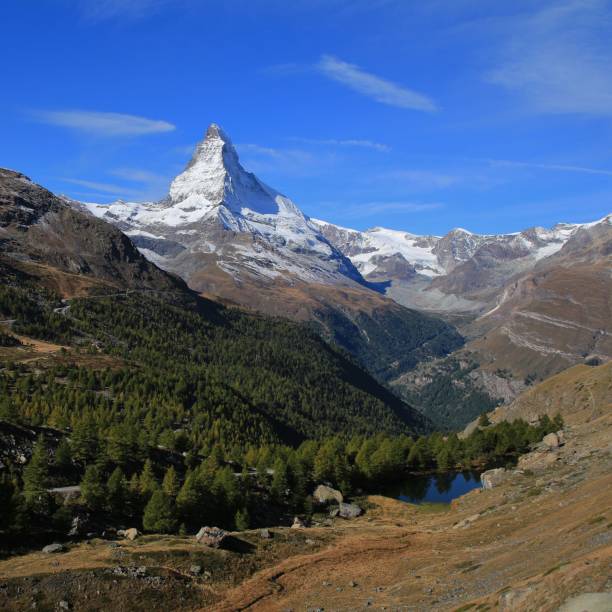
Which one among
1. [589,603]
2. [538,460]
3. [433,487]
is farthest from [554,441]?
[589,603]

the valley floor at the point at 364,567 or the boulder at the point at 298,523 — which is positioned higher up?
the valley floor at the point at 364,567

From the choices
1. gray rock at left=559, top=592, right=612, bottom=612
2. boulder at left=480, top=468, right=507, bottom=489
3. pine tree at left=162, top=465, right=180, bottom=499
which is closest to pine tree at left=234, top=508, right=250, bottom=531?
pine tree at left=162, top=465, right=180, bottom=499

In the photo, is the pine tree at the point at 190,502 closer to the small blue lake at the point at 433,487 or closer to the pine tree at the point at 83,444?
the pine tree at the point at 83,444

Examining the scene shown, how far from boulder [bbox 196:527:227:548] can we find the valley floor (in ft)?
4.83

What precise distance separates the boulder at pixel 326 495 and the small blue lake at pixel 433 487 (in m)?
28.6

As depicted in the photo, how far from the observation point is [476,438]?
192 meters

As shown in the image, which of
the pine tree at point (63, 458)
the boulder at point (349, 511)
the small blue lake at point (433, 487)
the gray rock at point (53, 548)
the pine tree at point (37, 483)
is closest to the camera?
the gray rock at point (53, 548)

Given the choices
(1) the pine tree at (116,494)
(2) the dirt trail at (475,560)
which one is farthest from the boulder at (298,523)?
(1) the pine tree at (116,494)

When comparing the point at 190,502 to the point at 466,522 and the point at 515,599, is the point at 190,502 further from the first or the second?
the point at 515,599

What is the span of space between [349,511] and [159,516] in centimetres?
4638

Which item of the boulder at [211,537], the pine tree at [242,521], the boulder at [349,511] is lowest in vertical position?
the boulder at [349,511]

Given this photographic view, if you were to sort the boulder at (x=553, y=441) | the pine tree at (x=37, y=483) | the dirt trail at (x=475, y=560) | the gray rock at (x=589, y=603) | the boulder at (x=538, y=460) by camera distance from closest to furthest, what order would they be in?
the gray rock at (x=589, y=603) < the dirt trail at (x=475, y=560) < the pine tree at (x=37, y=483) < the boulder at (x=538, y=460) < the boulder at (x=553, y=441)

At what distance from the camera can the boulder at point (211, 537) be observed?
78438mm

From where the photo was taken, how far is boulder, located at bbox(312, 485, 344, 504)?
130875 millimetres
